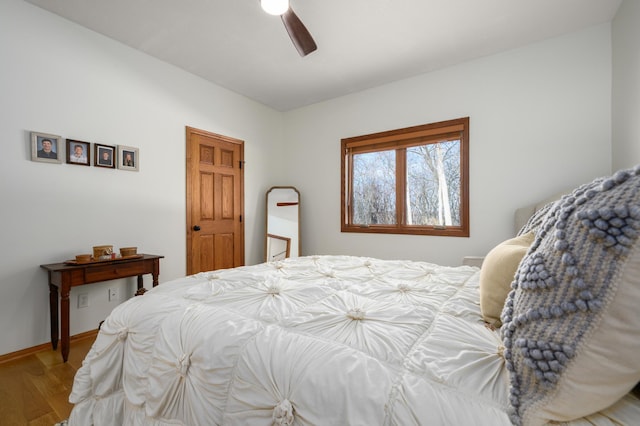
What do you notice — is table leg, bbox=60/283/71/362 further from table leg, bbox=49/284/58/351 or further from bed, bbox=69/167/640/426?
bed, bbox=69/167/640/426

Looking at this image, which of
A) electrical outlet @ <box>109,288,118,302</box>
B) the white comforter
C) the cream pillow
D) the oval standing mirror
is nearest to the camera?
the white comforter

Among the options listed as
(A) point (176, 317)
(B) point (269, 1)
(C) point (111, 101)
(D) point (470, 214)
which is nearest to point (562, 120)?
(D) point (470, 214)

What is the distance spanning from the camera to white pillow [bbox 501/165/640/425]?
535mm

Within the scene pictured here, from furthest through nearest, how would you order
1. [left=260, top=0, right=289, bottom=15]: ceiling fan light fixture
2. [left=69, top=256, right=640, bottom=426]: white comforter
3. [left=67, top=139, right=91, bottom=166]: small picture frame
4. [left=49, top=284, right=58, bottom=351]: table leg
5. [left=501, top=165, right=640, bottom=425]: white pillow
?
[left=67, top=139, right=91, bottom=166]: small picture frame, [left=49, top=284, right=58, bottom=351]: table leg, [left=260, top=0, right=289, bottom=15]: ceiling fan light fixture, [left=69, top=256, right=640, bottom=426]: white comforter, [left=501, top=165, right=640, bottom=425]: white pillow

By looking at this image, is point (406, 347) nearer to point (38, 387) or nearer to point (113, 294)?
point (38, 387)

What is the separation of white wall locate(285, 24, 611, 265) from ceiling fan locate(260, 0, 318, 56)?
6.53ft

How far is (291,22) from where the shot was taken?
1.92 m

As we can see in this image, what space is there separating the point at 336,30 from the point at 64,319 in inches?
132

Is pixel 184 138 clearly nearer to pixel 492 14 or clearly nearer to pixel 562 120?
pixel 492 14

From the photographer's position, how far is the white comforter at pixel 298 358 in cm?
68

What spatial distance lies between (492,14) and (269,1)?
77.9 inches

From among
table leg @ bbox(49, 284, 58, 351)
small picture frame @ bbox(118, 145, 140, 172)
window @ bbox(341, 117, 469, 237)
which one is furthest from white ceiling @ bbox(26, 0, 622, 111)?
table leg @ bbox(49, 284, 58, 351)

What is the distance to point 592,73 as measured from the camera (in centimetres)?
266

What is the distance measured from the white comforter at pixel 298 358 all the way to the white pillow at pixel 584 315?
6 cm
